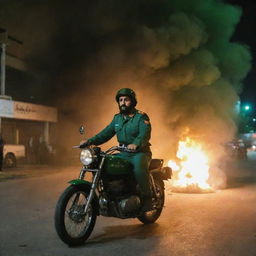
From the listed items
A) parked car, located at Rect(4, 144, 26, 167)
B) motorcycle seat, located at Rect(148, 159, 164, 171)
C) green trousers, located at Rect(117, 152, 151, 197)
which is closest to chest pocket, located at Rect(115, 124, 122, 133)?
green trousers, located at Rect(117, 152, 151, 197)

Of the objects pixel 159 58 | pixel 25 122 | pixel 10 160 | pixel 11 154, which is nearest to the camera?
pixel 159 58

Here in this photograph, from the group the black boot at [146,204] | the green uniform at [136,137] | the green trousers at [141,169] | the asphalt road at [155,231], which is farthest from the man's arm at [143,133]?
the asphalt road at [155,231]

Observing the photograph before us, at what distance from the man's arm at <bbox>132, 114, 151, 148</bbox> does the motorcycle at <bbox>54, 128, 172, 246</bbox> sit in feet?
0.78

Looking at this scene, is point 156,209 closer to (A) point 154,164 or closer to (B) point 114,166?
(A) point 154,164

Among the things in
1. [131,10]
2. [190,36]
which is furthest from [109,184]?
[131,10]

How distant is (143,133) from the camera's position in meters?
5.88

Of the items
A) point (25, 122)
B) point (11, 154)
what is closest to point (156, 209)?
point (11, 154)

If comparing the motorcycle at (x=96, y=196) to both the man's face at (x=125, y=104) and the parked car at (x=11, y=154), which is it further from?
the parked car at (x=11, y=154)

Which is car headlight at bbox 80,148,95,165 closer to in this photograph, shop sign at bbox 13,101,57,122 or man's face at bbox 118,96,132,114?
man's face at bbox 118,96,132,114

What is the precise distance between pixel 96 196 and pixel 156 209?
1446 millimetres

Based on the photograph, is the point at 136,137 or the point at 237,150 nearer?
the point at 136,137

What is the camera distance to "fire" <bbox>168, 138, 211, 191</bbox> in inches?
411

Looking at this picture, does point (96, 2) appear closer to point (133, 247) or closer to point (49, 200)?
point (49, 200)

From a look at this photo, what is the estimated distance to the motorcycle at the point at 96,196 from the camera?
17.1 feet
